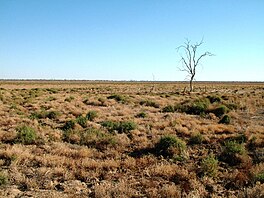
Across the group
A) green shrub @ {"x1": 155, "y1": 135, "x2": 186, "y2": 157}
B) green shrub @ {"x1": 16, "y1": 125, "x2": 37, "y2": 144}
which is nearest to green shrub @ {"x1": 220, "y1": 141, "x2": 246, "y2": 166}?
green shrub @ {"x1": 155, "y1": 135, "x2": 186, "y2": 157}

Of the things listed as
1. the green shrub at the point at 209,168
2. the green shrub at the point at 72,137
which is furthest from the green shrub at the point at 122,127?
the green shrub at the point at 209,168

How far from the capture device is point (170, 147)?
35.8ft

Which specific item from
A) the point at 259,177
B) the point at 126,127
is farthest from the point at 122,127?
the point at 259,177

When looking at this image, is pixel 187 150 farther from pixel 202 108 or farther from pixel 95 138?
pixel 202 108

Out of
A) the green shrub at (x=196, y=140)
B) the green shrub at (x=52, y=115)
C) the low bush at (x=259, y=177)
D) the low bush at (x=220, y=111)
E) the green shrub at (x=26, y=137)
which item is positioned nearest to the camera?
the low bush at (x=259, y=177)

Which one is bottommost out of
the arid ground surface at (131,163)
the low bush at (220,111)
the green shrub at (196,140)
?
the arid ground surface at (131,163)

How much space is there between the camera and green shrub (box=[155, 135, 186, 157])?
10703 millimetres

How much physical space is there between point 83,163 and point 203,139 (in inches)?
210

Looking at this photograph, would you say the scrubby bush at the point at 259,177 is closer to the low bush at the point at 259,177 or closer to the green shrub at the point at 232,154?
the low bush at the point at 259,177

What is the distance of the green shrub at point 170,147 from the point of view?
35.1 ft

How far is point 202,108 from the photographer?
75.6ft

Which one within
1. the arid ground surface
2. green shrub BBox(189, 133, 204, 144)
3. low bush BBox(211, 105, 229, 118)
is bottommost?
the arid ground surface

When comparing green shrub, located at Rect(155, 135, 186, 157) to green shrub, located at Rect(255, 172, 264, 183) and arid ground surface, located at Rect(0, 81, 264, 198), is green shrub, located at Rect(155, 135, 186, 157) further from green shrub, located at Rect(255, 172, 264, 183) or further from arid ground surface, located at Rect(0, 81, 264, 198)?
green shrub, located at Rect(255, 172, 264, 183)

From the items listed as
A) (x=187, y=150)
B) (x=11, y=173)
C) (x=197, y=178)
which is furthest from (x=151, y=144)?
(x=11, y=173)
